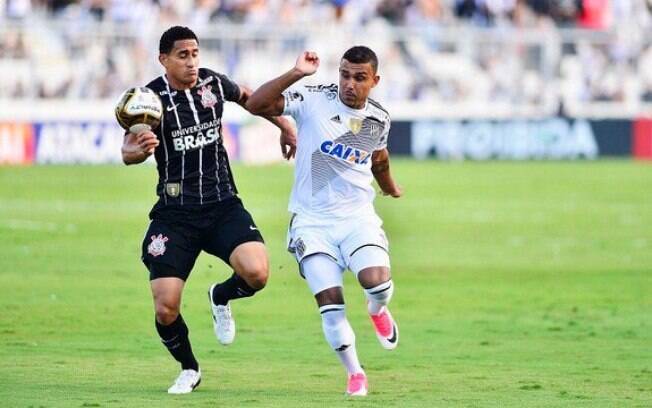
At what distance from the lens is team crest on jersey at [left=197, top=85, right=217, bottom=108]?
10812 mm

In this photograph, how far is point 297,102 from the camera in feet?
34.9

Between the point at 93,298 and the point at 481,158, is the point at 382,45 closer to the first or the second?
the point at 481,158

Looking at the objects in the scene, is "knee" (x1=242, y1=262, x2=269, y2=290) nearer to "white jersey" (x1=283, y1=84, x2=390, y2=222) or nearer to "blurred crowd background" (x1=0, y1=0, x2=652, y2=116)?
"white jersey" (x1=283, y1=84, x2=390, y2=222)

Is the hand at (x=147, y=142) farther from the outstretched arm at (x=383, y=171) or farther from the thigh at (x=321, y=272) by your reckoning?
the outstretched arm at (x=383, y=171)

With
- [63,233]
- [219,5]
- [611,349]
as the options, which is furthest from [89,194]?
[611,349]

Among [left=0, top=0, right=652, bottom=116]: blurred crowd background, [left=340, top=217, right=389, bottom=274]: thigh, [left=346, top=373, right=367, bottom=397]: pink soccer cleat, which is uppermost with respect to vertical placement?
[left=340, top=217, right=389, bottom=274]: thigh

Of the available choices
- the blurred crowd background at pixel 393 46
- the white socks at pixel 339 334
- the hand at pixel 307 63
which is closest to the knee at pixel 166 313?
the white socks at pixel 339 334

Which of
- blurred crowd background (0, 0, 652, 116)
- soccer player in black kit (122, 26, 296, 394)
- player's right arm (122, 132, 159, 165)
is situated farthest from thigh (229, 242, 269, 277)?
blurred crowd background (0, 0, 652, 116)

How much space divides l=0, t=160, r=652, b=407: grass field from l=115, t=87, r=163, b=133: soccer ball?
1.80 meters

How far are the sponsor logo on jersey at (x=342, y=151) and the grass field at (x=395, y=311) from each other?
1.61 m

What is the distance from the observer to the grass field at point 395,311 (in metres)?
10.7

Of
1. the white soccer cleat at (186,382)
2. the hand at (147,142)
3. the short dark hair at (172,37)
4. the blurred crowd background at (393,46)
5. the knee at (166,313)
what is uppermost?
the short dark hair at (172,37)

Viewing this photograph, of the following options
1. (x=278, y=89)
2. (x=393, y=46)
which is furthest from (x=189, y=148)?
(x=393, y=46)

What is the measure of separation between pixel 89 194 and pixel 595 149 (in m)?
16.8
